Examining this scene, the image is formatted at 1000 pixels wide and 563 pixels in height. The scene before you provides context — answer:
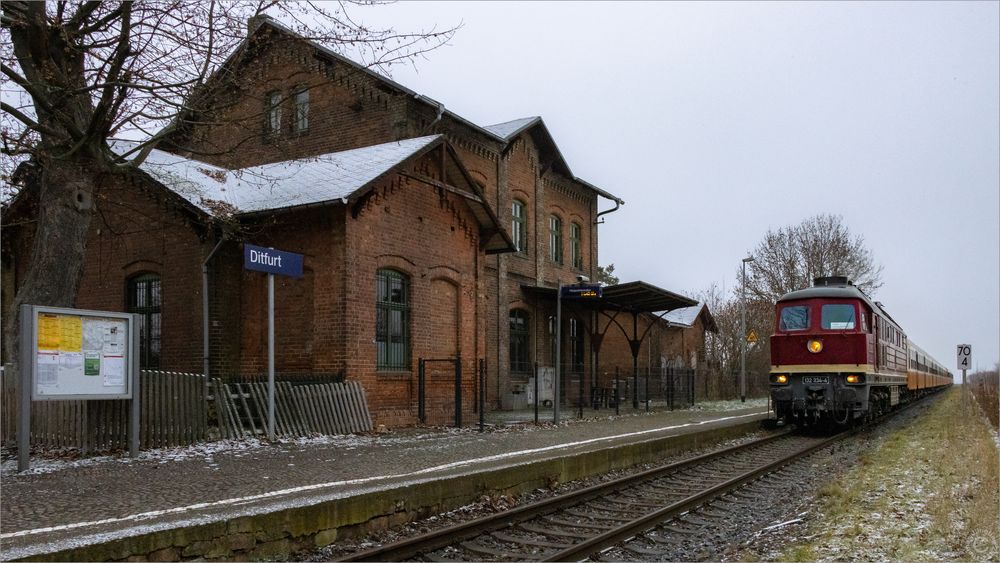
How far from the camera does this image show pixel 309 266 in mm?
15648

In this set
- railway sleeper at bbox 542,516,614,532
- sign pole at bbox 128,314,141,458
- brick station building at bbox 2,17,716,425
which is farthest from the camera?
brick station building at bbox 2,17,716,425

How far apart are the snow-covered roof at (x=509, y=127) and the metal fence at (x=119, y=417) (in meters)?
13.8

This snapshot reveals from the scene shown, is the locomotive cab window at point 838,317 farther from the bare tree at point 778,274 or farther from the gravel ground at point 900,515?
the bare tree at point 778,274

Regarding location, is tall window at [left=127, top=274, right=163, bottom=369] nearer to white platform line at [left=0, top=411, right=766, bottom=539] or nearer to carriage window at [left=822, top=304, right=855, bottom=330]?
white platform line at [left=0, top=411, right=766, bottom=539]

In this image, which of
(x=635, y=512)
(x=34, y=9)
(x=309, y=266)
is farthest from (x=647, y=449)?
(x=34, y=9)

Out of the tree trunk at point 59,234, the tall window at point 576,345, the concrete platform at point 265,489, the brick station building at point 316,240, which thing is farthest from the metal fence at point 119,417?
the tall window at point 576,345

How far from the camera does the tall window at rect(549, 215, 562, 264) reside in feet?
89.8

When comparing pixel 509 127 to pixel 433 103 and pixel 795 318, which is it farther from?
pixel 795 318

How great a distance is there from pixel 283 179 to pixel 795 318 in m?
11.6

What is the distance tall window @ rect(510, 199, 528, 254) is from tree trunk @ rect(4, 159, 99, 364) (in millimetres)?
14556

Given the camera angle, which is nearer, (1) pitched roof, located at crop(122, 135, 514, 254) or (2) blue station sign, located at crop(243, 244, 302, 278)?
(2) blue station sign, located at crop(243, 244, 302, 278)

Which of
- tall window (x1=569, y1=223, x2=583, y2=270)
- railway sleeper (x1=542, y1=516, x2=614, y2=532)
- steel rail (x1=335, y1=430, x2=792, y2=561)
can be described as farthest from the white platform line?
tall window (x1=569, y1=223, x2=583, y2=270)

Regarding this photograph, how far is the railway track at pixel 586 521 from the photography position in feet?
22.6

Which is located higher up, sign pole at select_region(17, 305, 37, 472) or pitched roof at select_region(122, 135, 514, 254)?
pitched roof at select_region(122, 135, 514, 254)
